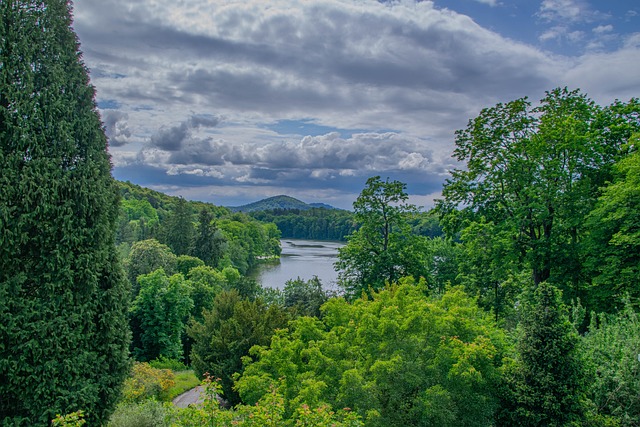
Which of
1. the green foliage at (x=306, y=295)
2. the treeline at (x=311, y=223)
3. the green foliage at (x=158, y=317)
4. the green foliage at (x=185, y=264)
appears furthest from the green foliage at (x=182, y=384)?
the treeline at (x=311, y=223)

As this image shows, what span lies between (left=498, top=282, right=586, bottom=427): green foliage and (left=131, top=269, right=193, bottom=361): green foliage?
1033 inches

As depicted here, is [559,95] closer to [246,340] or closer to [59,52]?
[246,340]

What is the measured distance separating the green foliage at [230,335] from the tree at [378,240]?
13.0ft

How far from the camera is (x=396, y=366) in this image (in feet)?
28.8

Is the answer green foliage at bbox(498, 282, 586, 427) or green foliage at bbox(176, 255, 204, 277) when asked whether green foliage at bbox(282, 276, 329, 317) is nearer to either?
green foliage at bbox(176, 255, 204, 277)

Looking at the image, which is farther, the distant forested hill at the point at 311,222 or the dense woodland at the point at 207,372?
the distant forested hill at the point at 311,222

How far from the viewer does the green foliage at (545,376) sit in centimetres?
934

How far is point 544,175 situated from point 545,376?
9224 millimetres

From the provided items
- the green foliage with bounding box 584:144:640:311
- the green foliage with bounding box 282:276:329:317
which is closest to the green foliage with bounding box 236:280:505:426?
the green foliage with bounding box 584:144:640:311

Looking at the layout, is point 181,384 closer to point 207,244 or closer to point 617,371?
point 617,371

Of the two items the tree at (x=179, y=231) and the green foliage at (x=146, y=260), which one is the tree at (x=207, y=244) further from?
the green foliage at (x=146, y=260)

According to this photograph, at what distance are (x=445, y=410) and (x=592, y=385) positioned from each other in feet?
13.9

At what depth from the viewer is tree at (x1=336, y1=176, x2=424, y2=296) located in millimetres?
20781

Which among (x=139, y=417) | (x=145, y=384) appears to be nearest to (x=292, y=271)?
(x=145, y=384)
